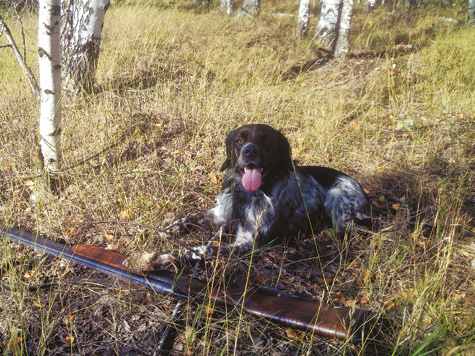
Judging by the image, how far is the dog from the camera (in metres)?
3.05

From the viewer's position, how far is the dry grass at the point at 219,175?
2.16m

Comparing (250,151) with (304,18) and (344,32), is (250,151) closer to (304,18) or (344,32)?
(344,32)

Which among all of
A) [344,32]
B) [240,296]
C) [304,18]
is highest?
[304,18]

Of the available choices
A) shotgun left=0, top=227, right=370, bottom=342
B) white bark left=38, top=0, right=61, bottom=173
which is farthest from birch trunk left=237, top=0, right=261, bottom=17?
shotgun left=0, top=227, right=370, bottom=342

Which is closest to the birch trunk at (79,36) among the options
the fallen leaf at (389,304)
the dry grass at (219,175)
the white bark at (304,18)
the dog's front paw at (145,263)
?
the dry grass at (219,175)

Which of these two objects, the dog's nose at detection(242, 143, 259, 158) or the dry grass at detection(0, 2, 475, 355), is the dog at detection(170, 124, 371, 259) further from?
the dry grass at detection(0, 2, 475, 355)

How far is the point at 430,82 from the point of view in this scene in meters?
6.01

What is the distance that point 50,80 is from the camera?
127 inches

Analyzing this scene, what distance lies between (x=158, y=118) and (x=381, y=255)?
3164 millimetres

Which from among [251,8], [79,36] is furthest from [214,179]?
[251,8]

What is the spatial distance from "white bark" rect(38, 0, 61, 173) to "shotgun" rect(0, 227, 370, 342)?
3.19 feet

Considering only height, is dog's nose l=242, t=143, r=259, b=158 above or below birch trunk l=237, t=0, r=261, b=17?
below

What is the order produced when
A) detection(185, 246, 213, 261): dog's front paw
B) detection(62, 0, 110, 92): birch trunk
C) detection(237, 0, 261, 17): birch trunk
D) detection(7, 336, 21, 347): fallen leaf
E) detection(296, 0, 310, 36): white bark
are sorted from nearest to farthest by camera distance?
detection(7, 336, 21, 347): fallen leaf
detection(185, 246, 213, 261): dog's front paw
detection(62, 0, 110, 92): birch trunk
detection(296, 0, 310, 36): white bark
detection(237, 0, 261, 17): birch trunk

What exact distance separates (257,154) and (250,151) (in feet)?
0.21
